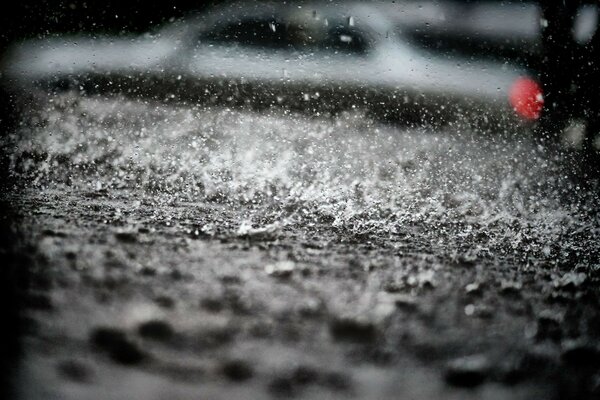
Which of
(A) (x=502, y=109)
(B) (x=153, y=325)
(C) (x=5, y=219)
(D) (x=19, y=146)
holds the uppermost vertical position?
(A) (x=502, y=109)

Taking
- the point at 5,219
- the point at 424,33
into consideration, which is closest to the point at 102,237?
the point at 5,219

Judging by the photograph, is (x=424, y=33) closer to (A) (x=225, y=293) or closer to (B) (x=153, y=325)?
(A) (x=225, y=293)

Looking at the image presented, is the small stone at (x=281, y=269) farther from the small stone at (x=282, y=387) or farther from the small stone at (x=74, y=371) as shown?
the small stone at (x=74, y=371)

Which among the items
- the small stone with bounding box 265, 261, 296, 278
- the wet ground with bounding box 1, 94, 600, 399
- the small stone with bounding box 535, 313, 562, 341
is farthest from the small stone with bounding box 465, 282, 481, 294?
the small stone with bounding box 265, 261, 296, 278

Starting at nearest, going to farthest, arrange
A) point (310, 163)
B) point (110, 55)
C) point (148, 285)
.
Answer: point (148, 285), point (310, 163), point (110, 55)

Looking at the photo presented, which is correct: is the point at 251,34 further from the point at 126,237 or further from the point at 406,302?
the point at 406,302

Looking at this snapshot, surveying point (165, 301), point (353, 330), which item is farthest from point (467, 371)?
point (165, 301)
